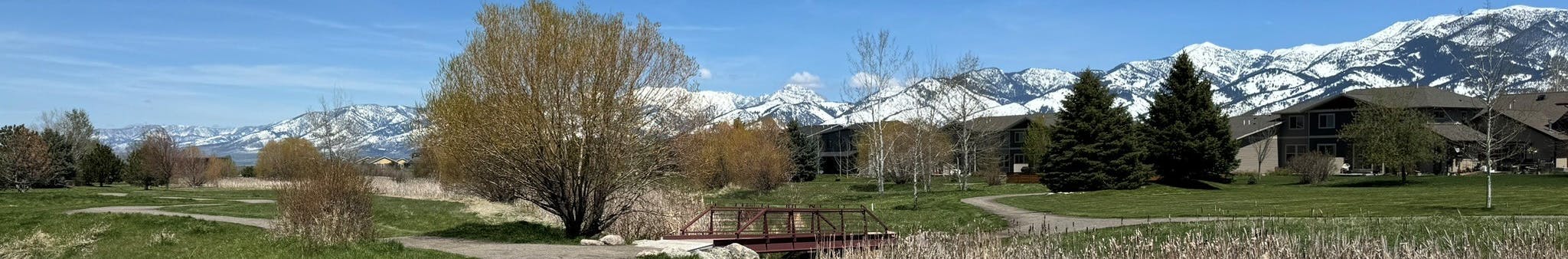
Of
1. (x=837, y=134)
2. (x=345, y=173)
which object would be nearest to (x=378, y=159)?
(x=837, y=134)

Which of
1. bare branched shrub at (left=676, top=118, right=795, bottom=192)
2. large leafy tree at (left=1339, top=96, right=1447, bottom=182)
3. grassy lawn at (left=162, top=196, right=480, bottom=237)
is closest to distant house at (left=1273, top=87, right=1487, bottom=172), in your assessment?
large leafy tree at (left=1339, top=96, right=1447, bottom=182)

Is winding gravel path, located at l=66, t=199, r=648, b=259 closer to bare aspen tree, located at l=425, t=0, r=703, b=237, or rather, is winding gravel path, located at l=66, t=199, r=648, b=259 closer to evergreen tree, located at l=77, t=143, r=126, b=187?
bare aspen tree, located at l=425, t=0, r=703, b=237

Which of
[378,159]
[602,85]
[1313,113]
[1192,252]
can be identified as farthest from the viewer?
[378,159]

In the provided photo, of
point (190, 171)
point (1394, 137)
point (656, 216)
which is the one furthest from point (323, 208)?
point (190, 171)

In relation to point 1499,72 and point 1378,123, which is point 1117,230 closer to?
point 1499,72

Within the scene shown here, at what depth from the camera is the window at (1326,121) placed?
7150 centimetres

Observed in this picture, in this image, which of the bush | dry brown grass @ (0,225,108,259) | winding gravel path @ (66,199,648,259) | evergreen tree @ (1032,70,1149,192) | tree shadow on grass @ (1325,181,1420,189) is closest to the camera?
winding gravel path @ (66,199,648,259)

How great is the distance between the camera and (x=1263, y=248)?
1517cm

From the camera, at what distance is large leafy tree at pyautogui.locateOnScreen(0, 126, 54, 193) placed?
183ft

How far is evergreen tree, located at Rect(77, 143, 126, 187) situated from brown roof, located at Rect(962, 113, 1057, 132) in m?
56.4

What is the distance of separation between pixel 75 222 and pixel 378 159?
144m

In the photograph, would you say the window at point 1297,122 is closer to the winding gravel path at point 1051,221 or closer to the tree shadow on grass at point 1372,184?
the tree shadow on grass at point 1372,184

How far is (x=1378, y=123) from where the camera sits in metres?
53.7

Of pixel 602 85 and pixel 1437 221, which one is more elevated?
pixel 602 85
